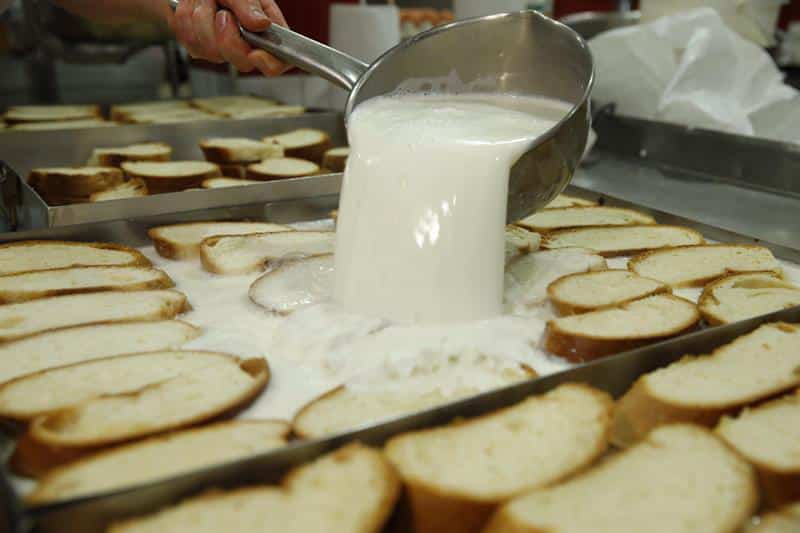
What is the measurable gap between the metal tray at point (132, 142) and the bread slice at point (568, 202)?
2.26 ft

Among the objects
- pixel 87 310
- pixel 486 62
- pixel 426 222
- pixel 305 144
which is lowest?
pixel 87 310

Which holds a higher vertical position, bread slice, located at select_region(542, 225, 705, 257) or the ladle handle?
the ladle handle

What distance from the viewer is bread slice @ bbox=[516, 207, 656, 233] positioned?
2.15 metres

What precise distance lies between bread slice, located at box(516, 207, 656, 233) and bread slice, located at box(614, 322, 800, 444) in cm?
82

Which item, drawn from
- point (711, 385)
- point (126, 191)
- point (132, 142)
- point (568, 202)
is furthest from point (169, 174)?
point (711, 385)

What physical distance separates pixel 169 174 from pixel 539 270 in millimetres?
1385

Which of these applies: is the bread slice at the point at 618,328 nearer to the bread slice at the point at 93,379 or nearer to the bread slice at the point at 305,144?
the bread slice at the point at 93,379

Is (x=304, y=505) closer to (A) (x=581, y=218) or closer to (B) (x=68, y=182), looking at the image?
(A) (x=581, y=218)

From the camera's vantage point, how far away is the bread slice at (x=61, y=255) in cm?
182

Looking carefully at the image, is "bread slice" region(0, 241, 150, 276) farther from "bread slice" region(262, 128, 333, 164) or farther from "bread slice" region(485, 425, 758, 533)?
"bread slice" region(485, 425, 758, 533)

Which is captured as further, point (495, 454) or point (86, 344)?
point (86, 344)

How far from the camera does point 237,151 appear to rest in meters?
2.80

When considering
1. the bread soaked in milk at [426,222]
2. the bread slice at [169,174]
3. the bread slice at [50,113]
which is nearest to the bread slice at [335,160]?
the bread slice at [169,174]

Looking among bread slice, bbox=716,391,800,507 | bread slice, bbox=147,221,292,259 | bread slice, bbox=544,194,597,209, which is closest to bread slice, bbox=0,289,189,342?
bread slice, bbox=147,221,292,259
